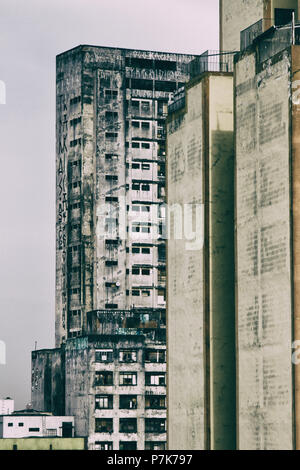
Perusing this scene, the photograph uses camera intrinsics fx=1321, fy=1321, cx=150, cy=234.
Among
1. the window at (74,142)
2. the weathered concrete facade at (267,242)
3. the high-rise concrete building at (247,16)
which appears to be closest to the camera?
the weathered concrete facade at (267,242)

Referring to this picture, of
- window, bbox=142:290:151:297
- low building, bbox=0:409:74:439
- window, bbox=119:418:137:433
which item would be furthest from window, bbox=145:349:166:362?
window, bbox=142:290:151:297

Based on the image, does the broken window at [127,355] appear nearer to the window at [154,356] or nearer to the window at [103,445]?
the window at [154,356]

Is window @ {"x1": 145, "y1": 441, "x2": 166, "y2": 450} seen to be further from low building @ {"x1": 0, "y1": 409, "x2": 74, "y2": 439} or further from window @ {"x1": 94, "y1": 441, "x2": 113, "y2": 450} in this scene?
low building @ {"x1": 0, "y1": 409, "x2": 74, "y2": 439}

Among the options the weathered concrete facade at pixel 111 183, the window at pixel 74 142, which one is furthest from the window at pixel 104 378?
the window at pixel 74 142

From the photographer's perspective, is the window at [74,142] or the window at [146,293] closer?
the window at [146,293]

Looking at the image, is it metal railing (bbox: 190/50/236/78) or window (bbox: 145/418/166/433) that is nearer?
metal railing (bbox: 190/50/236/78)

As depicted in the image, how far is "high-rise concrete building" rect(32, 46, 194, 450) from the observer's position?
188 m

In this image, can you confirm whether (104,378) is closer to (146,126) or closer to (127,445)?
(127,445)

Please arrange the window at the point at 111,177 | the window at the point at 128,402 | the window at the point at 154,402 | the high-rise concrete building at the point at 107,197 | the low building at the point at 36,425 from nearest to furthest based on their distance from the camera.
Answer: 1. the window at the point at 128,402
2. the window at the point at 154,402
3. the low building at the point at 36,425
4. the high-rise concrete building at the point at 107,197
5. the window at the point at 111,177

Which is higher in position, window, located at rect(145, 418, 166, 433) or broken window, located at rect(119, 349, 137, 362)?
broken window, located at rect(119, 349, 137, 362)

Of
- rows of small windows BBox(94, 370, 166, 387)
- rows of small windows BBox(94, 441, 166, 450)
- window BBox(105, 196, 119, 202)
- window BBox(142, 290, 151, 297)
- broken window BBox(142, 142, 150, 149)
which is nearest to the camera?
rows of small windows BBox(94, 441, 166, 450)

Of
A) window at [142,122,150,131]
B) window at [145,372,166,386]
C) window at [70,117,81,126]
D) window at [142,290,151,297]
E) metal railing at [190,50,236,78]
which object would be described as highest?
window at [70,117,81,126]

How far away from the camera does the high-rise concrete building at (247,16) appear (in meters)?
106

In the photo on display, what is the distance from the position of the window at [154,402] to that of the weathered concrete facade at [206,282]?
60272 mm
